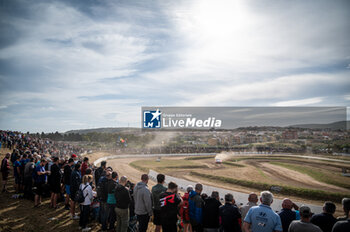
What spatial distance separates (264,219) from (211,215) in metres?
1.80

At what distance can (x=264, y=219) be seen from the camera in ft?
14.1

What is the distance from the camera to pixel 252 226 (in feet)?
14.5

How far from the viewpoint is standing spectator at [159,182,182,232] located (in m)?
5.51

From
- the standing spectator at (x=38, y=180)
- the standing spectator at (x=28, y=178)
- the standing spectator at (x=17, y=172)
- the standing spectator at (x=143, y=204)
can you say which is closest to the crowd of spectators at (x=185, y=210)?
the standing spectator at (x=143, y=204)

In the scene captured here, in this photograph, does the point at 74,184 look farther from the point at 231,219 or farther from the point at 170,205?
the point at 231,219

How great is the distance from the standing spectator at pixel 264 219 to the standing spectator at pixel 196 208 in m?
1.69

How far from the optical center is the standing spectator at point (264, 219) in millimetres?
4250

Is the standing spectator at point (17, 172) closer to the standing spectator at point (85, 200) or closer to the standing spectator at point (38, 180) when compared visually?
the standing spectator at point (38, 180)

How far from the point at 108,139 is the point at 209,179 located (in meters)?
101

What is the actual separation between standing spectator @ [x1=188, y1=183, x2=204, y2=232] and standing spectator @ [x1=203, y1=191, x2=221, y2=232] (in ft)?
0.50

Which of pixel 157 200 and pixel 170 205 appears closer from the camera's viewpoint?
pixel 170 205

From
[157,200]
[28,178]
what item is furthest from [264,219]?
[28,178]

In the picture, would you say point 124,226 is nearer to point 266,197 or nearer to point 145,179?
point 145,179

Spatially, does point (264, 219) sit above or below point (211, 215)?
above
